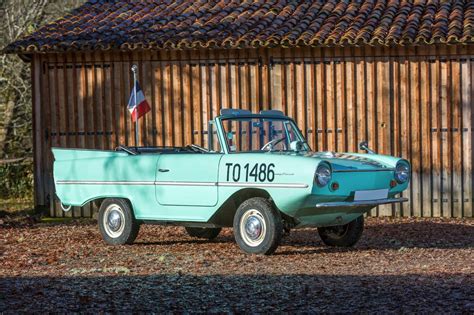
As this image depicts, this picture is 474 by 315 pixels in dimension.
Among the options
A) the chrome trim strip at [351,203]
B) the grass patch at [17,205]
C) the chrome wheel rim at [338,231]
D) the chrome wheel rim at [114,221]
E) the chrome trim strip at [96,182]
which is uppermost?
the chrome trim strip at [96,182]

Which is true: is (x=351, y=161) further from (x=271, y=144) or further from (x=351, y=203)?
(x=271, y=144)

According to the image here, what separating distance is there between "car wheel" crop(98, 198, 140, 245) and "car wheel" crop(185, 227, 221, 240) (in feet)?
3.52

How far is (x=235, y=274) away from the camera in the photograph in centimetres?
973

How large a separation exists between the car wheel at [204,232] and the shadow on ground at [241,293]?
3910mm

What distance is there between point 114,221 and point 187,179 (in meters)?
1.46

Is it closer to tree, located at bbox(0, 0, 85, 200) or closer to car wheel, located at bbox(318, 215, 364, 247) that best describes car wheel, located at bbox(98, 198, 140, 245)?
car wheel, located at bbox(318, 215, 364, 247)

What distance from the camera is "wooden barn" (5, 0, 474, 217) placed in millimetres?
16719

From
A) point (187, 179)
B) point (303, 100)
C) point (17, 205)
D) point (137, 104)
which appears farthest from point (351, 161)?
Answer: point (17, 205)

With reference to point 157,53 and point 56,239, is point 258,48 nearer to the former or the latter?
point 157,53

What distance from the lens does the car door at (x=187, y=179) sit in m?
11.7

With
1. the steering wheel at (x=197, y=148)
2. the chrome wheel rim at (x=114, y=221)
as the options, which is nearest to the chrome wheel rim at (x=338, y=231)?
the steering wheel at (x=197, y=148)

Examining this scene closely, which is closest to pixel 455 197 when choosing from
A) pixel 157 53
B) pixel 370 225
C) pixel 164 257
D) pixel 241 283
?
pixel 370 225

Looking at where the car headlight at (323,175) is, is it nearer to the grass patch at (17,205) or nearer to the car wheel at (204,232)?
the car wheel at (204,232)

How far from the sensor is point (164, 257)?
37.3ft
